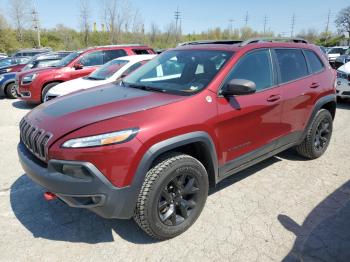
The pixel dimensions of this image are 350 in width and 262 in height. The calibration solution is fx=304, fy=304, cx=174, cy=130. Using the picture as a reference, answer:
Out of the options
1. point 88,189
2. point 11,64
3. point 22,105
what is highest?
point 11,64

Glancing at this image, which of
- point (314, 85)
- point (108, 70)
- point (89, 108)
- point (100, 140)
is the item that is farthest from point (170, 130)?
point (108, 70)

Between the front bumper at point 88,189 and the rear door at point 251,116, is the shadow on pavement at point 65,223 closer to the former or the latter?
the front bumper at point 88,189

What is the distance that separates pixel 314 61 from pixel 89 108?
3.38m

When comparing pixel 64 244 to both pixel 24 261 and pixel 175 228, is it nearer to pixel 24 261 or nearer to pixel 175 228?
pixel 24 261

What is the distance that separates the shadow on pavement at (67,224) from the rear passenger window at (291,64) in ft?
8.38

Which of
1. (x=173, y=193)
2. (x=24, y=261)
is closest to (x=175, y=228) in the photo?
(x=173, y=193)

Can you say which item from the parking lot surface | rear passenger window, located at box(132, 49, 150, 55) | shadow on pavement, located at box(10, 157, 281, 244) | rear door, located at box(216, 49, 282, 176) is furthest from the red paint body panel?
rear passenger window, located at box(132, 49, 150, 55)

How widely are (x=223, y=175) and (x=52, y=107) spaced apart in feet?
6.18

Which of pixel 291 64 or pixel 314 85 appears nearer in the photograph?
pixel 291 64

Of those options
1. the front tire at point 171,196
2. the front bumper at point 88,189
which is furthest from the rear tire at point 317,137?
the front bumper at point 88,189

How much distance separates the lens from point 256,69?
3.49 metres

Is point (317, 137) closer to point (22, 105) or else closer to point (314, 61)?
point (314, 61)

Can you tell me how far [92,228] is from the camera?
304 centimetres

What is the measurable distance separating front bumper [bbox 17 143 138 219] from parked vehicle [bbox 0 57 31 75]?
12.2 meters
